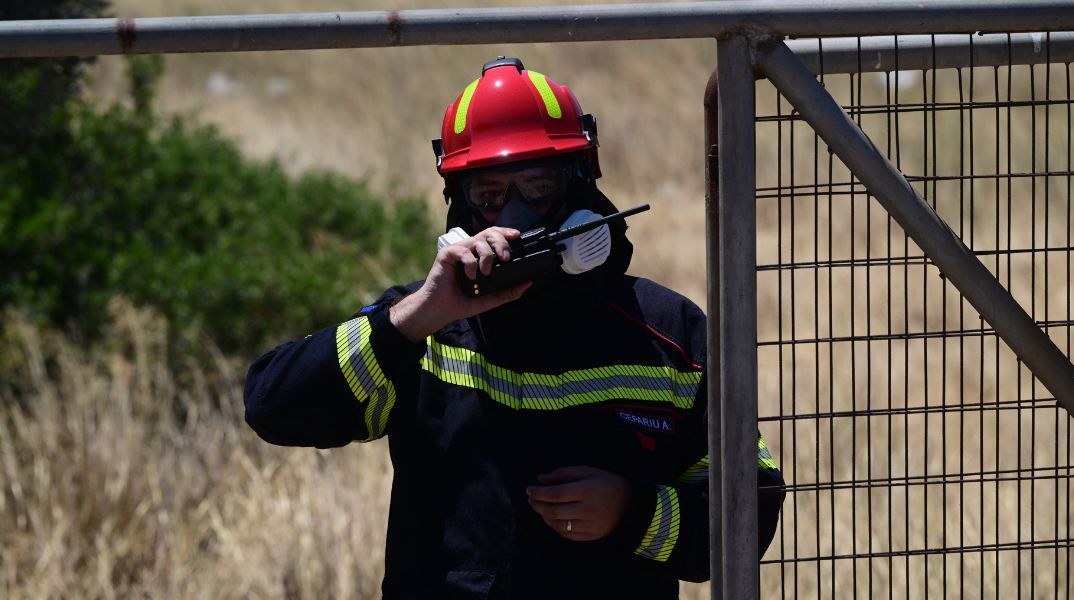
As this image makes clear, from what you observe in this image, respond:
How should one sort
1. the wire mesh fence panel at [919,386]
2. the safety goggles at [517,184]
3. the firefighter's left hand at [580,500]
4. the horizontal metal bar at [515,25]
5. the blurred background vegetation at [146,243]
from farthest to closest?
1. the blurred background vegetation at [146,243]
2. the safety goggles at [517,184]
3. the firefighter's left hand at [580,500]
4. the wire mesh fence panel at [919,386]
5. the horizontal metal bar at [515,25]

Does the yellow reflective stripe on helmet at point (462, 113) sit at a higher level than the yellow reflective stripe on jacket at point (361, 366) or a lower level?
higher

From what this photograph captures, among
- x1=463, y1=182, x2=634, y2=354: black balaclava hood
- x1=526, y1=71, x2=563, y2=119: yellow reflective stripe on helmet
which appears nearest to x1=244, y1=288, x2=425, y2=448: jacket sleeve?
x1=463, y1=182, x2=634, y2=354: black balaclava hood

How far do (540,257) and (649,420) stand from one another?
415mm

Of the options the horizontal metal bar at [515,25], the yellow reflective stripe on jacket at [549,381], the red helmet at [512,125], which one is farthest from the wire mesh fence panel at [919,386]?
the red helmet at [512,125]

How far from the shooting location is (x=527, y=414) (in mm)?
2283

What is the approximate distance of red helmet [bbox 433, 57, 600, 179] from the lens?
242 cm

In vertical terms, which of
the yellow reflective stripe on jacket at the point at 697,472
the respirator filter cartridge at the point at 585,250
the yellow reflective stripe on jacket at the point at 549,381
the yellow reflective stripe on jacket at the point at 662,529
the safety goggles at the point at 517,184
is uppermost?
the safety goggles at the point at 517,184

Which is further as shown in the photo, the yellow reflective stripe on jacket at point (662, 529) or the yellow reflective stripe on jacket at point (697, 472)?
the yellow reflective stripe on jacket at point (697, 472)

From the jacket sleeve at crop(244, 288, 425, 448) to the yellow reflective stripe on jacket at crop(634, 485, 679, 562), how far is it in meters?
0.48

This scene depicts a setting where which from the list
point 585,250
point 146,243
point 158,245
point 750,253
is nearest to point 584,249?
point 585,250

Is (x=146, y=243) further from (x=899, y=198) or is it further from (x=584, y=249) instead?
(x=899, y=198)

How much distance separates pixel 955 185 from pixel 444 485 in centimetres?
938

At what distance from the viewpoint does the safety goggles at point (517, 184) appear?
2400mm

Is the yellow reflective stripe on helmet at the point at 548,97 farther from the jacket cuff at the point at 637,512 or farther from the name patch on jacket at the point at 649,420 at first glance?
the jacket cuff at the point at 637,512
